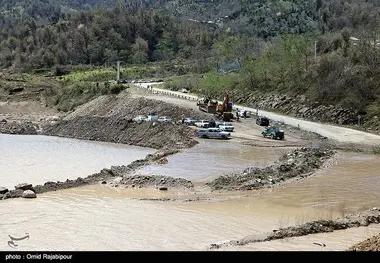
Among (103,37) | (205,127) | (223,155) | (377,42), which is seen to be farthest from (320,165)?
(103,37)

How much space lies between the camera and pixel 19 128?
67.5 m

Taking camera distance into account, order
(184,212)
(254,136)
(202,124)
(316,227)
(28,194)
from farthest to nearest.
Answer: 1. (202,124)
2. (254,136)
3. (28,194)
4. (184,212)
5. (316,227)

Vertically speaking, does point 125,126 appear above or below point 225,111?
below

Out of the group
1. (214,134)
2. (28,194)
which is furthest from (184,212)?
(214,134)

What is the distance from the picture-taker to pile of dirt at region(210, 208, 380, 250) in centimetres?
2035

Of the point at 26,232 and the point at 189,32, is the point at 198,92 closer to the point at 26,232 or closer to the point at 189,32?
the point at 26,232

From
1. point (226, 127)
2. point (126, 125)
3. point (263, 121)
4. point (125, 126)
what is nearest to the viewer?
point (226, 127)

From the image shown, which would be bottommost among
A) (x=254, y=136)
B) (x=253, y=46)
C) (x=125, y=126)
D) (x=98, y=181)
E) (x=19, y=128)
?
(x=19, y=128)

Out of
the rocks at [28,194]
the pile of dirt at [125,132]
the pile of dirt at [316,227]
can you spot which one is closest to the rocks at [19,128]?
the pile of dirt at [125,132]

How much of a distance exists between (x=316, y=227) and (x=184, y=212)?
682cm

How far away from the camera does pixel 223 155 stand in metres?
42.8

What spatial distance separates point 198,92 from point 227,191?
55.4m

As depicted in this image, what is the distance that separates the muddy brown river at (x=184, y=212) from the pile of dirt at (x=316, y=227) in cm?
43

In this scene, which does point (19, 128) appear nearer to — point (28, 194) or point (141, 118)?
point (141, 118)
